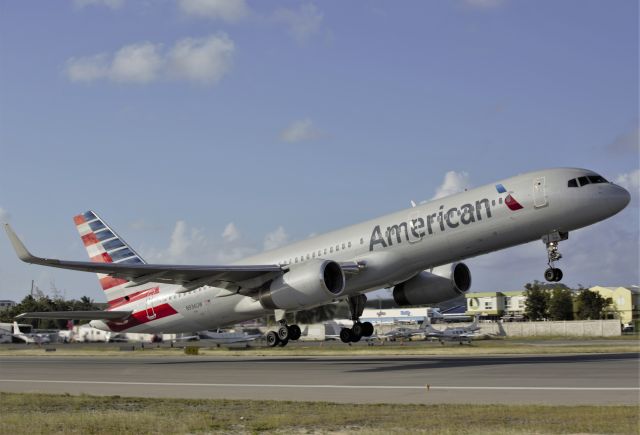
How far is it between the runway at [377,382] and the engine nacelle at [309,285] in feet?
9.77

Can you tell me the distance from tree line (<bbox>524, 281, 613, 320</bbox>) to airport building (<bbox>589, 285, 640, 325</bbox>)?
25.7 ft

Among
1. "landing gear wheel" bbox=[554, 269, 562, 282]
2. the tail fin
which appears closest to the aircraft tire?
"landing gear wheel" bbox=[554, 269, 562, 282]

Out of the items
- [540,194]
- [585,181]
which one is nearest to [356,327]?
[540,194]

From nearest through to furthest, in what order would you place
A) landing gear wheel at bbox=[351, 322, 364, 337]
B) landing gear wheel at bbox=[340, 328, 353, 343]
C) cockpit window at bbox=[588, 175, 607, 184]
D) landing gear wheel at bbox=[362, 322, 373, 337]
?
1. cockpit window at bbox=[588, 175, 607, 184]
2. landing gear wheel at bbox=[362, 322, 373, 337]
3. landing gear wheel at bbox=[351, 322, 364, 337]
4. landing gear wheel at bbox=[340, 328, 353, 343]

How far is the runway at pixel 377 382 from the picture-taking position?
21.0 metres

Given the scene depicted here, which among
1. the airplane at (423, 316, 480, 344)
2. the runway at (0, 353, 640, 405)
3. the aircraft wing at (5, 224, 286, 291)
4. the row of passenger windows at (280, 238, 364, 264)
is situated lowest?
the runway at (0, 353, 640, 405)

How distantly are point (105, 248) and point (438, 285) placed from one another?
20402mm

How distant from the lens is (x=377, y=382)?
87.1 ft

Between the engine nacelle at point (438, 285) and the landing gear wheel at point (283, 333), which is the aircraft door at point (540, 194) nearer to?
the engine nacelle at point (438, 285)

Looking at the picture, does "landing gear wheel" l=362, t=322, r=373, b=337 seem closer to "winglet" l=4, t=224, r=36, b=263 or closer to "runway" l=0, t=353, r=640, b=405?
"runway" l=0, t=353, r=640, b=405

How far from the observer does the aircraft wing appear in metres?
36.2

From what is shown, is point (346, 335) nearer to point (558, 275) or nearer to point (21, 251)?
point (558, 275)

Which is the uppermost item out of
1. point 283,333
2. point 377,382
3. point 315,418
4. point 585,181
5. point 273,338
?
point 585,181

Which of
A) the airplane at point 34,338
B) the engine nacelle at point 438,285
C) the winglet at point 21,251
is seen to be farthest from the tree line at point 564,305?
the winglet at point 21,251
